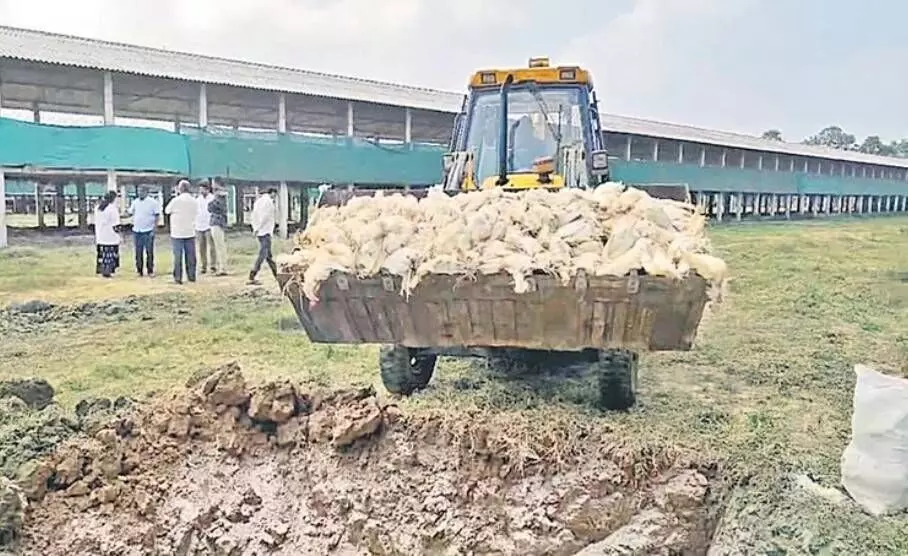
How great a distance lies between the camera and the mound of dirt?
4.16 m

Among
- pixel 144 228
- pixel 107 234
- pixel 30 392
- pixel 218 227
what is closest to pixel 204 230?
pixel 218 227

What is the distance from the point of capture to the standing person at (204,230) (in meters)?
12.7

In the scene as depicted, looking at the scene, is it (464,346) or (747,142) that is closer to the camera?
(464,346)

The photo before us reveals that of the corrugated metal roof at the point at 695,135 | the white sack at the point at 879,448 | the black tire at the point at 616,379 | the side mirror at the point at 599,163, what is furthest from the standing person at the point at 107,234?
the corrugated metal roof at the point at 695,135

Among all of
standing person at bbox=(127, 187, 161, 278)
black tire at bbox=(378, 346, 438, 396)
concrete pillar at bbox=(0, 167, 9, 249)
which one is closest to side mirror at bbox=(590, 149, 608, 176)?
black tire at bbox=(378, 346, 438, 396)

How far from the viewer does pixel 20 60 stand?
57.4ft

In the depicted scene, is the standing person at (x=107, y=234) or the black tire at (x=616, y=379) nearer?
the black tire at (x=616, y=379)

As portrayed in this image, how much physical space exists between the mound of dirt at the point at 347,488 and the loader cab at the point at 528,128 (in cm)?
261

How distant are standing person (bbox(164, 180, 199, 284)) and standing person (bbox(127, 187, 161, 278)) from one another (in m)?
0.61

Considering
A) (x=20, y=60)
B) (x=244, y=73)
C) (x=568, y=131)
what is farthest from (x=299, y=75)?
(x=568, y=131)

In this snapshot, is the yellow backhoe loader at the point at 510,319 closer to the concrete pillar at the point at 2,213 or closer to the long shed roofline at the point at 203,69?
the concrete pillar at the point at 2,213

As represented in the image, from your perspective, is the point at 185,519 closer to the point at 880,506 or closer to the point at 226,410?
the point at 226,410

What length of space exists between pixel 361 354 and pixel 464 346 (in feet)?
7.66

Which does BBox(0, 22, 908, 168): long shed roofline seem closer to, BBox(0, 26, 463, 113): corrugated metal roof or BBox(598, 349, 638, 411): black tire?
BBox(0, 26, 463, 113): corrugated metal roof
